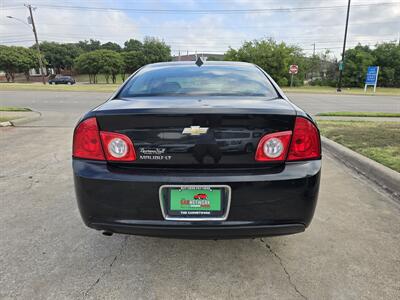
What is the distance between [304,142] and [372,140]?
469 cm

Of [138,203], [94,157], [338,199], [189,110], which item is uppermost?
[189,110]

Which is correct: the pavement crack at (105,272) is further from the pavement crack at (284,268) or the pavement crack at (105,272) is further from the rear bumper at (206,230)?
the pavement crack at (284,268)

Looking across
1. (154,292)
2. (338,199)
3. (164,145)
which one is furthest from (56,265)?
(338,199)

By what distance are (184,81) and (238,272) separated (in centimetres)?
163

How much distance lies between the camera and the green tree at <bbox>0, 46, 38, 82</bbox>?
2306 inches

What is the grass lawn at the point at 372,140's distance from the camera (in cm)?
457

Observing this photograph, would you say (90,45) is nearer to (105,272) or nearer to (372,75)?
(372,75)

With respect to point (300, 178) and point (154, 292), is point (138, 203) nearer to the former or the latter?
point (154, 292)

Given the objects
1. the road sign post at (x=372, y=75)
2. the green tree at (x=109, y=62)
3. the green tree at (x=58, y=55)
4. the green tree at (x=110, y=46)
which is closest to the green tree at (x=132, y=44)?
the green tree at (x=110, y=46)

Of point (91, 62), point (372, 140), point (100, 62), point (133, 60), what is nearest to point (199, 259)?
point (372, 140)

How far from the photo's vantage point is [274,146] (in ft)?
6.21

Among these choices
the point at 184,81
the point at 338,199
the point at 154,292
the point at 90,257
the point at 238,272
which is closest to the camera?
the point at 154,292

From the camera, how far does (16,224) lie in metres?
2.87

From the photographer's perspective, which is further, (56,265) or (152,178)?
(56,265)
